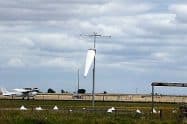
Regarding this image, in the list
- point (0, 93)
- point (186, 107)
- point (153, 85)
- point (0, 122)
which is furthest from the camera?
point (0, 93)

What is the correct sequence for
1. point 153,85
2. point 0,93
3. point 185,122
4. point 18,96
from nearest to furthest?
point 185,122 → point 153,85 → point 18,96 → point 0,93

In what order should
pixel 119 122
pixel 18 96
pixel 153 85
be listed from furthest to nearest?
pixel 18 96 < pixel 153 85 < pixel 119 122

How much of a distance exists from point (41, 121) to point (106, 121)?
5.55m

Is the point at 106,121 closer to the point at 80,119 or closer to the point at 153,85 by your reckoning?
the point at 80,119

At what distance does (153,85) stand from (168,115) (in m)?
3.93

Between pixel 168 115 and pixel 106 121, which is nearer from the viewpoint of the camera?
pixel 106 121

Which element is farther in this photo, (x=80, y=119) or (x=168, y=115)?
(x=168, y=115)

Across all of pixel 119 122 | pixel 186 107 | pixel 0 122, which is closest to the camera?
pixel 0 122

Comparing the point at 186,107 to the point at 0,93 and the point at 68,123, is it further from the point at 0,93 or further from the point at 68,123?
the point at 0,93

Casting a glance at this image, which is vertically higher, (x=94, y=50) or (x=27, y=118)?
(x=94, y=50)

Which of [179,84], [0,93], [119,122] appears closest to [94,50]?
[179,84]

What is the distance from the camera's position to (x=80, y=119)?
53.7 m

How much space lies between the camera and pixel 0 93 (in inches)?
7771

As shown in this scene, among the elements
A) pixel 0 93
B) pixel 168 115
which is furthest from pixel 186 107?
pixel 0 93
